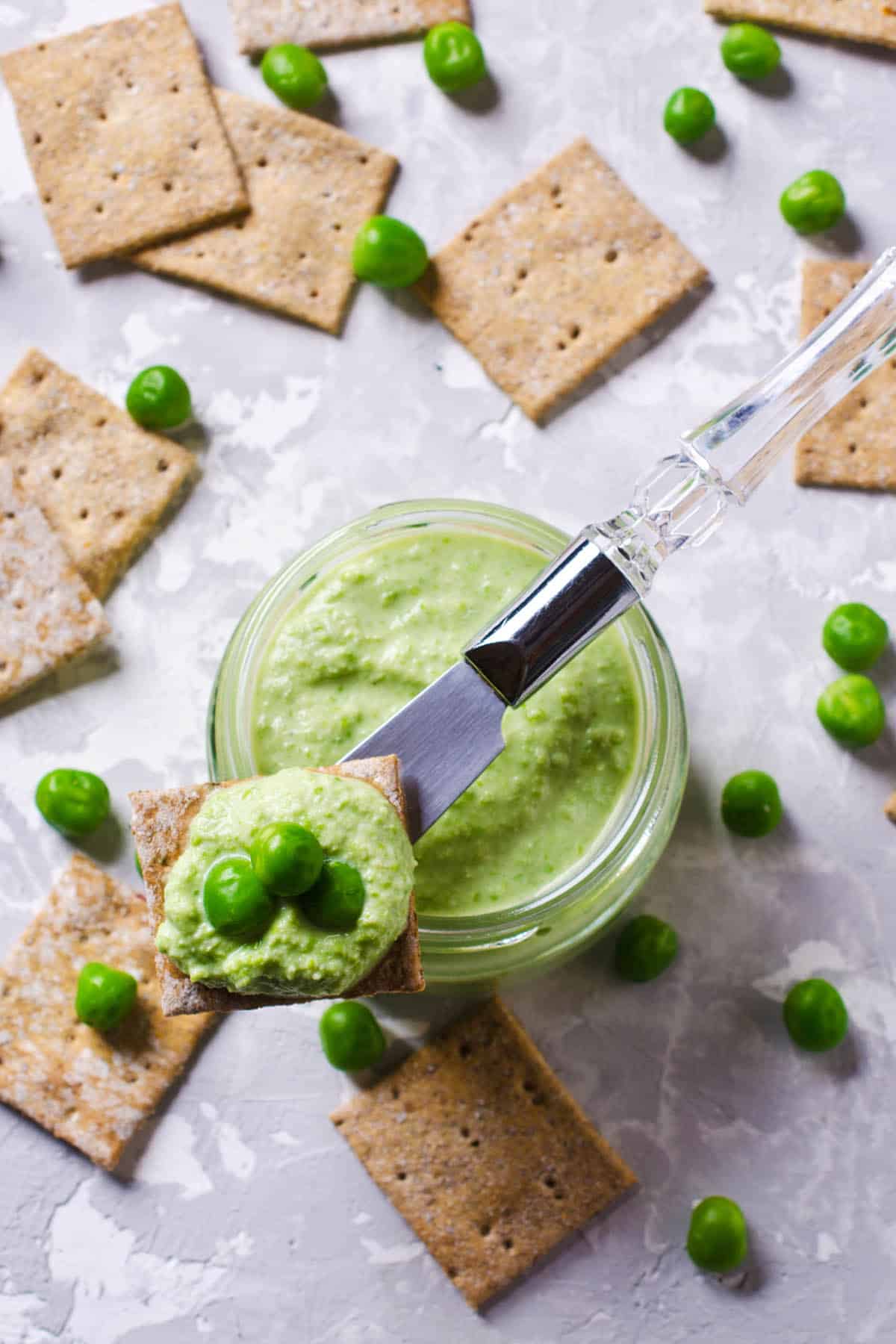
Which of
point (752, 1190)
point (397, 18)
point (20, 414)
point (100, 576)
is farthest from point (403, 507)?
point (752, 1190)

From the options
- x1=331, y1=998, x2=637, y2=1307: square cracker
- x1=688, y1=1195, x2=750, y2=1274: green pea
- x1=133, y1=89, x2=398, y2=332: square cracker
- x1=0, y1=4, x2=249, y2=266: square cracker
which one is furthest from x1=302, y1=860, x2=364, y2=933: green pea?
x1=0, y1=4, x2=249, y2=266: square cracker

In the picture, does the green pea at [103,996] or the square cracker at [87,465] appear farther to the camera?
the square cracker at [87,465]

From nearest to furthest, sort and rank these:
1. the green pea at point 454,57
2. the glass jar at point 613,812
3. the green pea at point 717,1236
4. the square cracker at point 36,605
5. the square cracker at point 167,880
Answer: the square cracker at point 167,880 → the glass jar at point 613,812 → the green pea at point 717,1236 → the square cracker at point 36,605 → the green pea at point 454,57

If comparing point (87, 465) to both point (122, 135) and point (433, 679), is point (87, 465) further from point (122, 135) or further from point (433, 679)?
point (433, 679)

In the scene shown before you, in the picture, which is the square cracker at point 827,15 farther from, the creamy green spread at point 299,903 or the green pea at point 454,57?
the creamy green spread at point 299,903

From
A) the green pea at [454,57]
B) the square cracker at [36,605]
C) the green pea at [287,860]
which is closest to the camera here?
the green pea at [287,860]

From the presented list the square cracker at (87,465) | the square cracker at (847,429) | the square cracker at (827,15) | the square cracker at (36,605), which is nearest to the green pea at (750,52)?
the square cracker at (827,15)

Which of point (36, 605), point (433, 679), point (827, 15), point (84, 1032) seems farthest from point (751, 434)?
point (84, 1032)

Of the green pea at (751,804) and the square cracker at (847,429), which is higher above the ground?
the square cracker at (847,429)
